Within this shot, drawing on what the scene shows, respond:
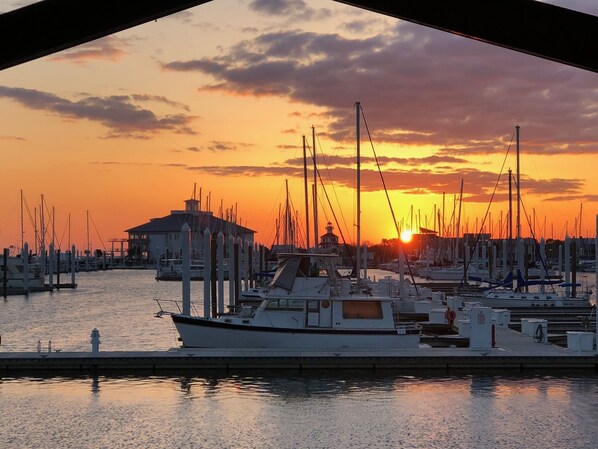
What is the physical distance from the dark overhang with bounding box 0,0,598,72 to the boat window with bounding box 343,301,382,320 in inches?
1012

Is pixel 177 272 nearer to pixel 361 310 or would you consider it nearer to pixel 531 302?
pixel 531 302

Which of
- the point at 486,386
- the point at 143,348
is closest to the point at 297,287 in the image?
the point at 486,386

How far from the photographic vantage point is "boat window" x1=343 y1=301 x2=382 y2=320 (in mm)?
28750

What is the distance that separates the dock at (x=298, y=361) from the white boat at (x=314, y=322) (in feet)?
3.42

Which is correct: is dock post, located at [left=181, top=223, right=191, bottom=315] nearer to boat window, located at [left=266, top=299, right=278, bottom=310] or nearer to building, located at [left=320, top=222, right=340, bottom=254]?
boat window, located at [left=266, top=299, right=278, bottom=310]

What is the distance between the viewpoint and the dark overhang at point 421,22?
320 centimetres

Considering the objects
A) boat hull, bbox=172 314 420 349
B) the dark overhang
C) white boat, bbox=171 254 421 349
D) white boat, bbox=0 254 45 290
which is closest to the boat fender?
white boat, bbox=171 254 421 349

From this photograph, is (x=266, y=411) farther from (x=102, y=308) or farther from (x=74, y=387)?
(x=102, y=308)

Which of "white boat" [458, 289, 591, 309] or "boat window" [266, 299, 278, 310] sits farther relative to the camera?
"white boat" [458, 289, 591, 309]

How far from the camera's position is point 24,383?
26016 mm

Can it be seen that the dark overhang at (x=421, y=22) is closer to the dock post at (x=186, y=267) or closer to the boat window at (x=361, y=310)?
the boat window at (x=361, y=310)

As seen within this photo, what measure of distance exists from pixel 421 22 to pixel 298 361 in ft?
78.6

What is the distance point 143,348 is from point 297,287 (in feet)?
40.4

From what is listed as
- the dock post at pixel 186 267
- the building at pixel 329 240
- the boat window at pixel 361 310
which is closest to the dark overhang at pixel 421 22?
the boat window at pixel 361 310
